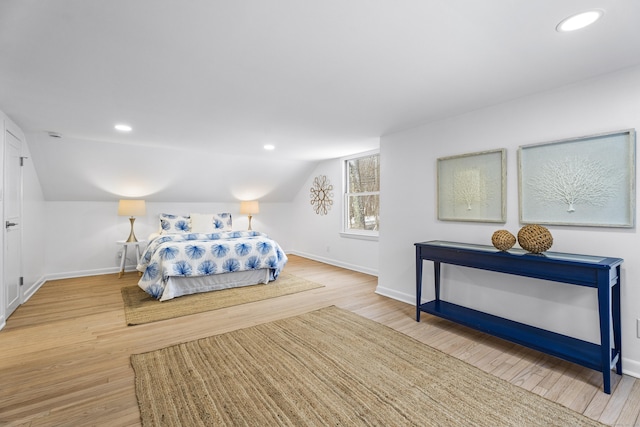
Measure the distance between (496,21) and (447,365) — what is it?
2.21 meters

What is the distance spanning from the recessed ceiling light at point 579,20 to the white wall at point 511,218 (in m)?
0.93

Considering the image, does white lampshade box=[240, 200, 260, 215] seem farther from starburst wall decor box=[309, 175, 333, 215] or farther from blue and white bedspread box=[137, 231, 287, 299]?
blue and white bedspread box=[137, 231, 287, 299]

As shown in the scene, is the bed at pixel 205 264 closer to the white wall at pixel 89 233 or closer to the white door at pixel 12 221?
the white wall at pixel 89 233

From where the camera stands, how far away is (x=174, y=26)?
153 centimetres

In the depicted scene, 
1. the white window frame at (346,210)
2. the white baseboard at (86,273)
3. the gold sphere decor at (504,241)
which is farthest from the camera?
the white window frame at (346,210)

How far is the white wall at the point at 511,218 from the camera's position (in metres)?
2.09

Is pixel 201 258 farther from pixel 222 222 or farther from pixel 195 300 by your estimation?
pixel 222 222

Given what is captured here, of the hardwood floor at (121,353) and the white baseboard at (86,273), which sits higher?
the white baseboard at (86,273)

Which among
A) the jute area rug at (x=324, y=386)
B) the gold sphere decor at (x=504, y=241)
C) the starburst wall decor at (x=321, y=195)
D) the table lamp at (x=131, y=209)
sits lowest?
the jute area rug at (x=324, y=386)

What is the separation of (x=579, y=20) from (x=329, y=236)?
484cm

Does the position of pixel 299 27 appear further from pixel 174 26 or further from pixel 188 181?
pixel 188 181

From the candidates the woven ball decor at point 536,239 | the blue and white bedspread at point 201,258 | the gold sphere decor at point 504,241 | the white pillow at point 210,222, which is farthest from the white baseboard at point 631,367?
the white pillow at point 210,222

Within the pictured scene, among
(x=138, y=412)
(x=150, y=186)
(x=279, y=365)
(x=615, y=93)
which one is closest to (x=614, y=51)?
(x=615, y=93)

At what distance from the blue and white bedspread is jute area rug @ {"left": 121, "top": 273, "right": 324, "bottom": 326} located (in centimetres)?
20
